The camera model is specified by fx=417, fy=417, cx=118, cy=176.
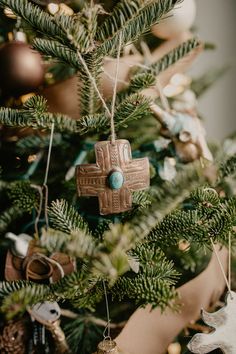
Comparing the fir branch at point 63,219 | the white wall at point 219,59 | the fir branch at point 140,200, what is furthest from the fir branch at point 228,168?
the white wall at point 219,59

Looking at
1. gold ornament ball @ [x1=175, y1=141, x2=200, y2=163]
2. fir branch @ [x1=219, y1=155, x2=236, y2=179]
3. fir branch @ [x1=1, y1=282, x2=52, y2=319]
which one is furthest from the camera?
gold ornament ball @ [x1=175, y1=141, x2=200, y2=163]

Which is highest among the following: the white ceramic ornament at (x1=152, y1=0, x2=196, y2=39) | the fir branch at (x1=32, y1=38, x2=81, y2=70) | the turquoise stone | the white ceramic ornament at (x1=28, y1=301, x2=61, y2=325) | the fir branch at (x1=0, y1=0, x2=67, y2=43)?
the white ceramic ornament at (x1=152, y1=0, x2=196, y2=39)

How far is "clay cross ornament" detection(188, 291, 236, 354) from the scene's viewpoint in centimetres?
52

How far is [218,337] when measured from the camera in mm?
524

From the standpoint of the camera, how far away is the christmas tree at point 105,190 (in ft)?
1.44

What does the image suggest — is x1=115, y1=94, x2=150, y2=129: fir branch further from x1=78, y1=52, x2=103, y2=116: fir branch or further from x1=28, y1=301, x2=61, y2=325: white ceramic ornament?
x1=28, y1=301, x2=61, y2=325: white ceramic ornament

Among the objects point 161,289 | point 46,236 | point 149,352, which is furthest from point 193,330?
point 46,236

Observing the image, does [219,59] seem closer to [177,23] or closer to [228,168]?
[177,23]

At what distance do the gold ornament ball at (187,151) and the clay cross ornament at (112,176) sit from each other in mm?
177

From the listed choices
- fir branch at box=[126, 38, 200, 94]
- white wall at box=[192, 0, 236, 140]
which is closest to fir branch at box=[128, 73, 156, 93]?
fir branch at box=[126, 38, 200, 94]

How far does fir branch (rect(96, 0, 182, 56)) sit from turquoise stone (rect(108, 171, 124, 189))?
5.6 inches

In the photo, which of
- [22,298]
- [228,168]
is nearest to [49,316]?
[22,298]

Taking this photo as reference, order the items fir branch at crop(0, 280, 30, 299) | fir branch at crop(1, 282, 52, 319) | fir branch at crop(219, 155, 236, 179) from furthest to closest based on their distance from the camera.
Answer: fir branch at crop(219, 155, 236, 179), fir branch at crop(0, 280, 30, 299), fir branch at crop(1, 282, 52, 319)

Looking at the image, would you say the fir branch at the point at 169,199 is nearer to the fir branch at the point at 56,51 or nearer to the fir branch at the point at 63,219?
the fir branch at the point at 63,219
